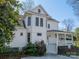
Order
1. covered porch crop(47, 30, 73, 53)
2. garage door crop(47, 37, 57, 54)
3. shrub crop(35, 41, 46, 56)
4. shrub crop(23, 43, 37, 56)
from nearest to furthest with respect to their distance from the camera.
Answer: shrub crop(23, 43, 37, 56)
shrub crop(35, 41, 46, 56)
garage door crop(47, 37, 57, 54)
covered porch crop(47, 30, 73, 53)

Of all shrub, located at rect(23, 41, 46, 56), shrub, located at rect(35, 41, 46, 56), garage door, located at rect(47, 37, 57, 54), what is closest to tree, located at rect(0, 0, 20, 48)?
shrub, located at rect(23, 41, 46, 56)

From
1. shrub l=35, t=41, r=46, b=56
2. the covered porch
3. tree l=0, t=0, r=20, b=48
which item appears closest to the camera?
tree l=0, t=0, r=20, b=48

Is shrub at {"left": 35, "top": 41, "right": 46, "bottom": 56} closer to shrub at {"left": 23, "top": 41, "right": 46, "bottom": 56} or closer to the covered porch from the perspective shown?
shrub at {"left": 23, "top": 41, "right": 46, "bottom": 56}

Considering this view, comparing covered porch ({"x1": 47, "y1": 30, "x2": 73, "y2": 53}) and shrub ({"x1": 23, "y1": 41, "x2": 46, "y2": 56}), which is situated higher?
covered porch ({"x1": 47, "y1": 30, "x2": 73, "y2": 53})

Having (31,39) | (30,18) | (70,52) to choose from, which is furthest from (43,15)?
(70,52)

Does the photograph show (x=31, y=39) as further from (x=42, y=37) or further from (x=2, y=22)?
(x=2, y=22)

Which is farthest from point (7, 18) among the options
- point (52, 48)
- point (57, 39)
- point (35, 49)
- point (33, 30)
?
point (57, 39)

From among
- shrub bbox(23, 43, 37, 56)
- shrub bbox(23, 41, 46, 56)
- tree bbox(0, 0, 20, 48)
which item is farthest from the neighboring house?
tree bbox(0, 0, 20, 48)

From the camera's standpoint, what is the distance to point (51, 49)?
4216 cm

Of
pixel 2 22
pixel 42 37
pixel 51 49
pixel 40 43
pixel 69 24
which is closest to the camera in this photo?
pixel 2 22

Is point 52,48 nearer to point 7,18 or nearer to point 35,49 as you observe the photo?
point 35,49

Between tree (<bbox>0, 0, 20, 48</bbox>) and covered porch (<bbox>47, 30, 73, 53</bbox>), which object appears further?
covered porch (<bbox>47, 30, 73, 53</bbox>)

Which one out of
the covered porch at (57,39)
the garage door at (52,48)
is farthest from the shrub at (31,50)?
the covered porch at (57,39)

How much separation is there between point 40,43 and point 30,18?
5.26 metres
